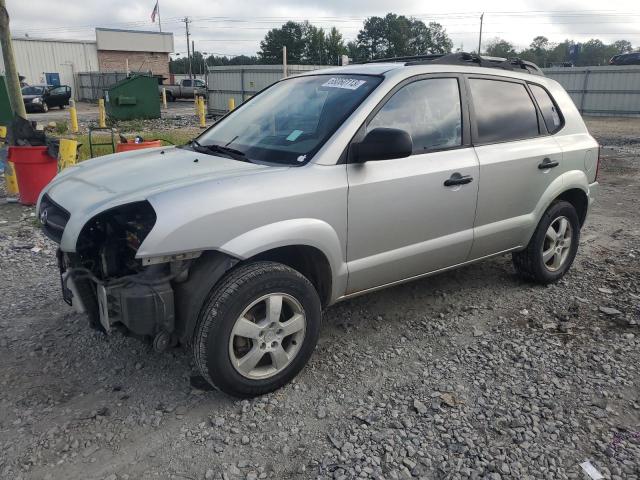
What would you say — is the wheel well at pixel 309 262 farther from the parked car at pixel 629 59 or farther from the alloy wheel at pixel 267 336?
the parked car at pixel 629 59

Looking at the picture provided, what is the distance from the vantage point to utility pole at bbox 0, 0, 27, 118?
777cm

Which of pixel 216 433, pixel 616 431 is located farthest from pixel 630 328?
pixel 216 433

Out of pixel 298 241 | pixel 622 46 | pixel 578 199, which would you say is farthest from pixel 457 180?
pixel 622 46

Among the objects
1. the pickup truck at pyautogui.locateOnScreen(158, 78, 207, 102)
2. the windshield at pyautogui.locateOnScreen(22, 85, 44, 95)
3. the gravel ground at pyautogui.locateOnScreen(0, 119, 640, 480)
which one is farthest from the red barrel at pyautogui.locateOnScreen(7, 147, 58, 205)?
the pickup truck at pyautogui.locateOnScreen(158, 78, 207, 102)

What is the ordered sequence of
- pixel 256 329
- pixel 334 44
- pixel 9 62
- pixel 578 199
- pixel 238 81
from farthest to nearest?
pixel 334 44 < pixel 238 81 < pixel 9 62 < pixel 578 199 < pixel 256 329

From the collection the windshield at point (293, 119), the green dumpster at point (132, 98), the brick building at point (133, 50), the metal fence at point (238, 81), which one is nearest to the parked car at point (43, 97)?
the green dumpster at point (132, 98)

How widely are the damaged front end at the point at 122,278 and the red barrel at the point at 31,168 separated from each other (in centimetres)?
465

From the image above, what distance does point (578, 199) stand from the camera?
491cm

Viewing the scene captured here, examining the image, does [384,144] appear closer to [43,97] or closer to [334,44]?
[43,97]

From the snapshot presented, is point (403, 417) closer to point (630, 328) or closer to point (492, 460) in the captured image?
point (492, 460)

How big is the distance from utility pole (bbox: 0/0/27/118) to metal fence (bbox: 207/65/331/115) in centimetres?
1551

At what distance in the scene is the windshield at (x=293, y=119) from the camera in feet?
10.8

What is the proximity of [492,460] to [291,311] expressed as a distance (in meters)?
1.30

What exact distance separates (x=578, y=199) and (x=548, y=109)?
0.90 metres
